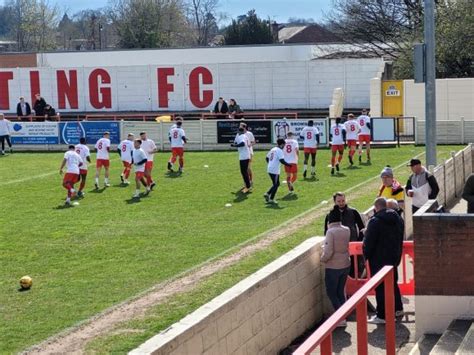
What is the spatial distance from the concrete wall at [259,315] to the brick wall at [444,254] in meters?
1.61

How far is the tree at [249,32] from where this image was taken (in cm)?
8150

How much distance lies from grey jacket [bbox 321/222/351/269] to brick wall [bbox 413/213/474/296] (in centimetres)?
104

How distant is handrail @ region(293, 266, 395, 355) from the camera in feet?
20.7

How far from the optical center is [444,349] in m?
10.2

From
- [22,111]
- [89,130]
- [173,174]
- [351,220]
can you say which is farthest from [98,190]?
[22,111]

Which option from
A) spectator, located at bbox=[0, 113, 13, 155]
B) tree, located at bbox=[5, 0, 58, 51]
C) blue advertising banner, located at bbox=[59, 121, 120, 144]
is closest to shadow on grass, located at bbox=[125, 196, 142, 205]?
blue advertising banner, located at bbox=[59, 121, 120, 144]

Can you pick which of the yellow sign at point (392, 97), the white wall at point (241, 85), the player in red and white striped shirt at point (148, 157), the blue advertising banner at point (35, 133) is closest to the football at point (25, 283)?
the player in red and white striped shirt at point (148, 157)

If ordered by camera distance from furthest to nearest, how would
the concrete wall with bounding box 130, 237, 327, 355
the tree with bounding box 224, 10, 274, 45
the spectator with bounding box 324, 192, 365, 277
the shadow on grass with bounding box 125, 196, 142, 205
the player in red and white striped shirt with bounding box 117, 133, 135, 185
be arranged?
the tree with bounding box 224, 10, 274, 45 → the player in red and white striped shirt with bounding box 117, 133, 135, 185 → the shadow on grass with bounding box 125, 196, 142, 205 → the spectator with bounding box 324, 192, 365, 277 → the concrete wall with bounding box 130, 237, 327, 355

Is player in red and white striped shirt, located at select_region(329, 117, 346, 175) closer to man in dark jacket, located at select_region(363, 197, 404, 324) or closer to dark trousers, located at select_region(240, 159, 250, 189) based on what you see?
dark trousers, located at select_region(240, 159, 250, 189)

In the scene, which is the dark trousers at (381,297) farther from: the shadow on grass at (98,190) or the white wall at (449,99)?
the white wall at (449,99)

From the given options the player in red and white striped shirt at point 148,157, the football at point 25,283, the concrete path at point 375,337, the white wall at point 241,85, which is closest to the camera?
the concrete path at point 375,337

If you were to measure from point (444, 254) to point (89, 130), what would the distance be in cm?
2884

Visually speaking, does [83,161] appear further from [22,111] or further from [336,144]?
[22,111]

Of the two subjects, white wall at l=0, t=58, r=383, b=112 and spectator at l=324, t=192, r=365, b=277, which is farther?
white wall at l=0, t=58, r=383, b=112
